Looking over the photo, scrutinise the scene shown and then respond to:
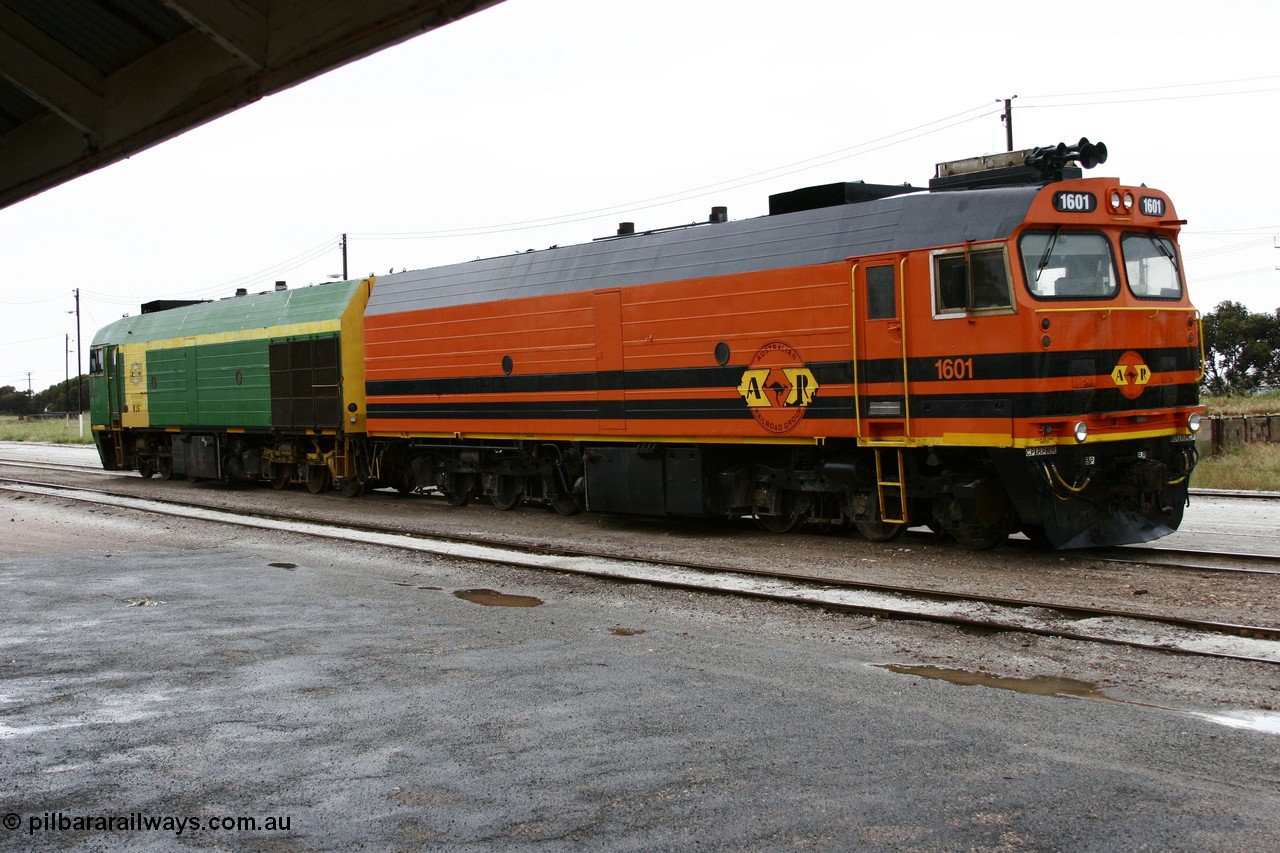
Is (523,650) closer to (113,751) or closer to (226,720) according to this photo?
(226,720)

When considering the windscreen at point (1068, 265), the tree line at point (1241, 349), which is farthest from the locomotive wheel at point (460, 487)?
the tree line at point (1241, 349)

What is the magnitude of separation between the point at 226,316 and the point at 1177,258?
1899 centimetres

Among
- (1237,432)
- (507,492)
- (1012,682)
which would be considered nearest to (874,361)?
(1012,682)

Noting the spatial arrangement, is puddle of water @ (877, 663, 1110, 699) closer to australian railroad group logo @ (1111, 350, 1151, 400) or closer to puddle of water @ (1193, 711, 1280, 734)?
puddle of water @ (1193, 711, 1280, 734)

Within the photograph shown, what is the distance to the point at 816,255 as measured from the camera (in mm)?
13102

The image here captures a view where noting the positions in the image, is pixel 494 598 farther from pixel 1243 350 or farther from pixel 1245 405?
pixel 1243 350

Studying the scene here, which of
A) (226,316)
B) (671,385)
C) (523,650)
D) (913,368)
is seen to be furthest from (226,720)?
(226,316)

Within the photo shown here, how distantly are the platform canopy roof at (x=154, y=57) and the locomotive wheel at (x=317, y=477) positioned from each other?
1656cm

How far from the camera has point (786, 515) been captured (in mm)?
14430

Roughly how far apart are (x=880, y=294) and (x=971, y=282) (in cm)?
107

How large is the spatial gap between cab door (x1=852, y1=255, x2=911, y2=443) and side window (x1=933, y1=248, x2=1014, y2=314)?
16.3 inches

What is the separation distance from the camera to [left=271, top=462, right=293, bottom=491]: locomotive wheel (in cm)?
2409

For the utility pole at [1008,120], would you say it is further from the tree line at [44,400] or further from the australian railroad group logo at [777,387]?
the tree line at [44,400]
